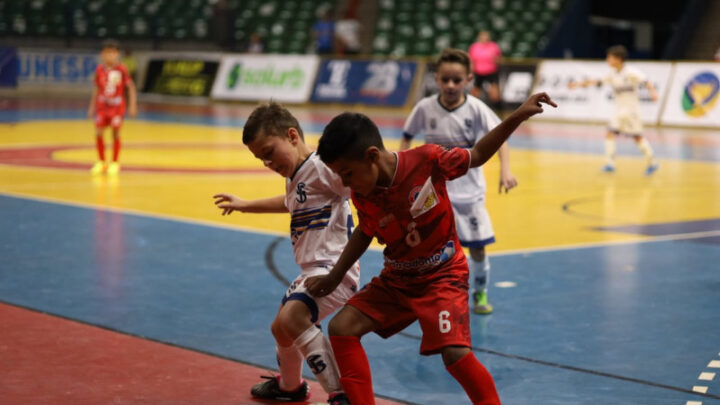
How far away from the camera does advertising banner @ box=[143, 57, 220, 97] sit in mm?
36812

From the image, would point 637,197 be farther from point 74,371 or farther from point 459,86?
point 74,371

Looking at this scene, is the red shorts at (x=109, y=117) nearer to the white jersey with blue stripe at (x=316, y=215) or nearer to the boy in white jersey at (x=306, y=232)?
the boy in white jersey at (x=306, y=232)

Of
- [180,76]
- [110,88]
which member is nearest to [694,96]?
[110,88]

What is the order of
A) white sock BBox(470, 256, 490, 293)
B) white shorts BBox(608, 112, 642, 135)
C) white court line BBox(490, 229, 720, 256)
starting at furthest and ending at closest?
white shorts BBox(608, 112, 642, 135) < white court line BBox(490, 229, 720, 256) < white sock BBox(470, 256, 490, 293)

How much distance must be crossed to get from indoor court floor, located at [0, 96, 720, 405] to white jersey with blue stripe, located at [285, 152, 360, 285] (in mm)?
806

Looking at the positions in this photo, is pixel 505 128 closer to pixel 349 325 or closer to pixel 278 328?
pixel 349 325

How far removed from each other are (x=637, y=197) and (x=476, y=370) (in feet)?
33.3

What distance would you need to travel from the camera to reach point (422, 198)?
4.48 meters

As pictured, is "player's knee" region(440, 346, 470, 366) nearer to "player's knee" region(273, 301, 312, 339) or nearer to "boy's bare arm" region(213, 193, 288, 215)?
"player's knee" region(273, 301, 312, 339)

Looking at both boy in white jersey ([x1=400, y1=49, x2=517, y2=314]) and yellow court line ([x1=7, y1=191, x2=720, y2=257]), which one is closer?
boy in white jersey ([x1=400, y1=49, x2=517, y2=314])

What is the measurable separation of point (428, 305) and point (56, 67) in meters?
37.2

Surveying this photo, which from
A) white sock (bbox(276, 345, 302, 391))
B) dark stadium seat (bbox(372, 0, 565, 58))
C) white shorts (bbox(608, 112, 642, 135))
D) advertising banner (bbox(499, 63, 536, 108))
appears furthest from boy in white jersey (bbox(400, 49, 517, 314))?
dark stadium seat (bbox(372, 0, 565, 58))

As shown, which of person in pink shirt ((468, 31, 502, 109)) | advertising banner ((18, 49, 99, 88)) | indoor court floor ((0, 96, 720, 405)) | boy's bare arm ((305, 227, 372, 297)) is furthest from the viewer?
advertising banner ((18, 49, 99, 88))

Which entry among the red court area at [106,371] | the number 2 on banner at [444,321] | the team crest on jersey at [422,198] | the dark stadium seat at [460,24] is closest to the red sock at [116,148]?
the red court area at [106,371]
